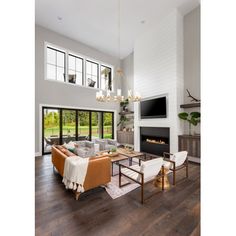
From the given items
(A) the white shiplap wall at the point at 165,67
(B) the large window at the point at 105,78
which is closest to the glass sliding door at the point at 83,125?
(B) the large window at the point at 105,78

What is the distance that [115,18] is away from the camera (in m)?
5.23

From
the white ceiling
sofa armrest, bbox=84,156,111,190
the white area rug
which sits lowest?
the white area rug

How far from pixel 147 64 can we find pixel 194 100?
253 cm

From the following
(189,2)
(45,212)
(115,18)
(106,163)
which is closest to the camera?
(45,212)

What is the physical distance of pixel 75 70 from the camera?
694cm

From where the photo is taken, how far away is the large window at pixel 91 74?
7352 millimetres

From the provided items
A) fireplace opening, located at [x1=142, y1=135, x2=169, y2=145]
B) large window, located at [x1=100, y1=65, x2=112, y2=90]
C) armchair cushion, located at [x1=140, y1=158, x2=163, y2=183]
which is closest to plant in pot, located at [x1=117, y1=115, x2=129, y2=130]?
large window, located at [x1=100, y1=65, x2=112, y2=90]

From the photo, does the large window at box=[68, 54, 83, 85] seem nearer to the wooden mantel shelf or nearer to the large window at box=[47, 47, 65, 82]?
the large window at box=[47, 47, 65, 82]

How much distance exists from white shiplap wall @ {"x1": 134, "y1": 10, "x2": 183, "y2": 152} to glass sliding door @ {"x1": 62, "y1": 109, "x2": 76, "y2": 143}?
320 centimetres

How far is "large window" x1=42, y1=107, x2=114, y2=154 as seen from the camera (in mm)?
6059

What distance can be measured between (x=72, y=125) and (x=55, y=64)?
291 centimetres
